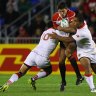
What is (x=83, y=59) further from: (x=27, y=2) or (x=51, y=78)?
(x=27, y=2)

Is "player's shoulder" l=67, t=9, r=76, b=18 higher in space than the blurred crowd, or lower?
higher

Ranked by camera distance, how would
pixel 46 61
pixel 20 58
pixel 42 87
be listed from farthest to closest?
pixel 20 58 < pixel 42 87 < pixel 46 61

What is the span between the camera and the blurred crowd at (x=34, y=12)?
77.3 feet

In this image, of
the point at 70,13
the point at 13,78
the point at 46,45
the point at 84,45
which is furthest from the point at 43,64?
the point at 70,13

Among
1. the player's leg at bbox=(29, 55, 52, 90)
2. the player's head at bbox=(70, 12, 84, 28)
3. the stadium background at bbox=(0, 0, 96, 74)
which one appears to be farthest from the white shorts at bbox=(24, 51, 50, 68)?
the stadium background at bbox=(0, 0, 96, 74)

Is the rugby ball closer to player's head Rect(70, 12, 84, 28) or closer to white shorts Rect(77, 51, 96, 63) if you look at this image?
player's head Rect(70, 12, 84, 28)

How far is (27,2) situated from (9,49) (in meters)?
5.19

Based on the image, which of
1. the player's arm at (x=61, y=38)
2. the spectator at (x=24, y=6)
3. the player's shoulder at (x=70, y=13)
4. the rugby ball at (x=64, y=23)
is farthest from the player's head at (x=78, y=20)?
→ the spectator at (x=24, y=6)

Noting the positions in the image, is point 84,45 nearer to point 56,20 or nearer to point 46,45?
point 46,45

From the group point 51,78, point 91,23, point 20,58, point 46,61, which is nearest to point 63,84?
point 46,61

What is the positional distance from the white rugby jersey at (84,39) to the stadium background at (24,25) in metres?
5.15

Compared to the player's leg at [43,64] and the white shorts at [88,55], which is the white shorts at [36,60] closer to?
the player's leg at [43,64]

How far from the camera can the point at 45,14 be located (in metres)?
25.9

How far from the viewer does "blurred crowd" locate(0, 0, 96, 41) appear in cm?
2355
